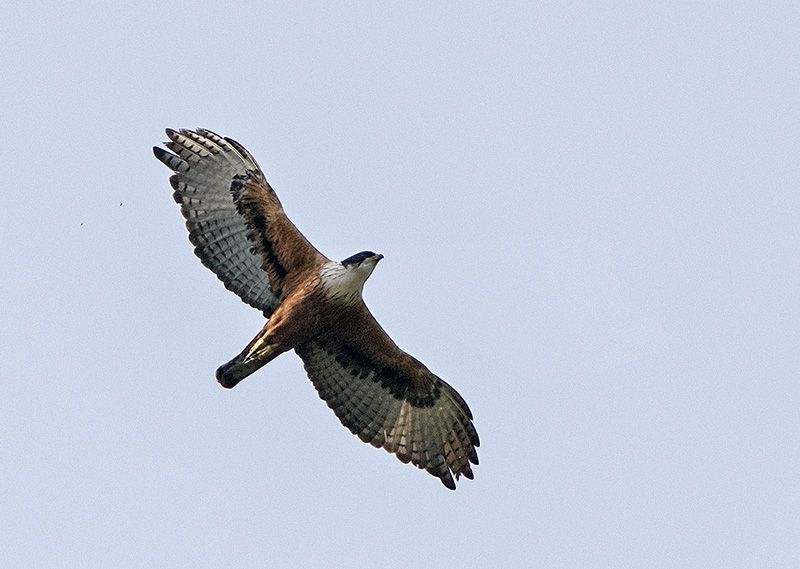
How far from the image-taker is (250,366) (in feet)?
60.4

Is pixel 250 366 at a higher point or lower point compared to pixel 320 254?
lower

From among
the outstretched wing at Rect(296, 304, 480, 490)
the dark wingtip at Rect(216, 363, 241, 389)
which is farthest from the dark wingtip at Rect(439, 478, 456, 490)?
the dark wingtip at Rect(216, 363, 241, 389)

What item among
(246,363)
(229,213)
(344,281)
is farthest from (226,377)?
(229,213)

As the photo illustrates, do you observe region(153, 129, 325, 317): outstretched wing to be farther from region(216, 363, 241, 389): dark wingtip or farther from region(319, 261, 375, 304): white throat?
region(216, 363, 241, 389): dark wingtip

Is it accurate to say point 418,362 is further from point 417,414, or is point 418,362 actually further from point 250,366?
point 250,366

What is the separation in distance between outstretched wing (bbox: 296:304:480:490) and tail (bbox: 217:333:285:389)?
35.3 inches

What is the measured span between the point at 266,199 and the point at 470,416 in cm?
415

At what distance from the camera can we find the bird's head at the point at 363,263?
59.1ft

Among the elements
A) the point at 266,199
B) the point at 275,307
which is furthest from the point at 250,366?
the point at 266,199

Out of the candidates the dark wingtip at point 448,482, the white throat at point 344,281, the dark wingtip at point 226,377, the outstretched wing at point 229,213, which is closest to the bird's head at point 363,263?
the white throat at point 344,281

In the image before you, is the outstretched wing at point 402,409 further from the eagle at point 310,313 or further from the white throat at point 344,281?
the white throat at point 344,281

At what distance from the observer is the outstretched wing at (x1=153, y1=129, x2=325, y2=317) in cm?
1877

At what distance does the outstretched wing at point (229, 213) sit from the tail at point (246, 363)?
0.66 m

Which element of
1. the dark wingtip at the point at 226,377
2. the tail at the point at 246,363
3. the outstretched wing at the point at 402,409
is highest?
the outstretched wing at the point at 402,409
